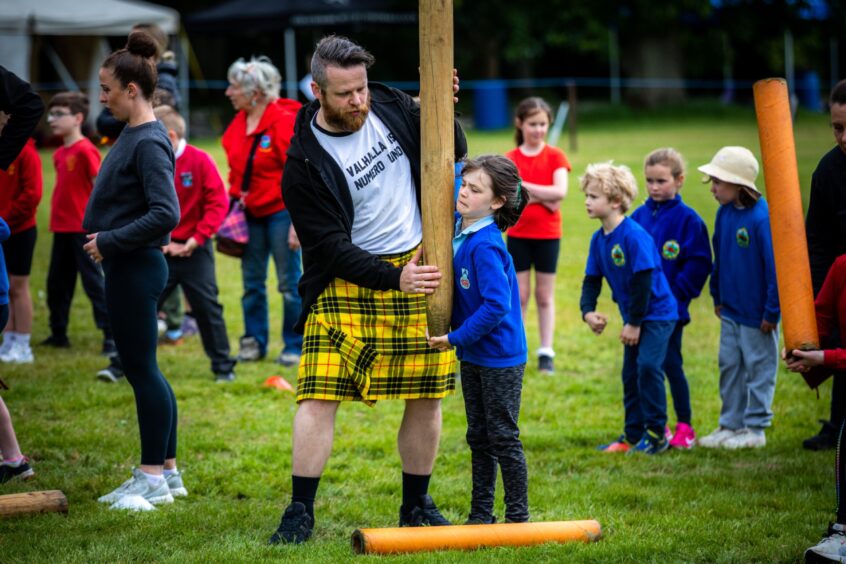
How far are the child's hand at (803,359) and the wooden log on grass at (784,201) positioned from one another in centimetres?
6

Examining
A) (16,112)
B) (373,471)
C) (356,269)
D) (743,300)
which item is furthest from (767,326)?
(16,112)

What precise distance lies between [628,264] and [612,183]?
47 cm

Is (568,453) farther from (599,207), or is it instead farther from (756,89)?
(756,89)

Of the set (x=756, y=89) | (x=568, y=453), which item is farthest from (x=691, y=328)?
(x=756, y=89)

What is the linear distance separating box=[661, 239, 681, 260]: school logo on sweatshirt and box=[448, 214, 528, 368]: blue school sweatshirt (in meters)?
2.04

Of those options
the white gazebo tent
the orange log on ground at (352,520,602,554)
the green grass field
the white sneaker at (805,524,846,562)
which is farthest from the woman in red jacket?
the white gazebo tent

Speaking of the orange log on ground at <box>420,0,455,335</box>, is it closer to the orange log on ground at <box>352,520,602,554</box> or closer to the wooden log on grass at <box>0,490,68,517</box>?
the orange log on ground at <box>352,520,602,554</box>

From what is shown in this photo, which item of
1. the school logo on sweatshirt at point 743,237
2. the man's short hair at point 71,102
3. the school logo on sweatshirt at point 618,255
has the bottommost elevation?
the school logo on sweatshirt at point 618,255

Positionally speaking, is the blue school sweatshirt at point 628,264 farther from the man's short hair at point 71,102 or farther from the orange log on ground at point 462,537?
the man's short hair at point 71,102

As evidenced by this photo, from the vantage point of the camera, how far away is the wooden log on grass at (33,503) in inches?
195

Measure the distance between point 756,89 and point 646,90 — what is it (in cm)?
3106

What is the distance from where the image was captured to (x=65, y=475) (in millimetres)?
5664

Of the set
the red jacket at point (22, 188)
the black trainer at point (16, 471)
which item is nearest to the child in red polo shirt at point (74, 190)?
the red jacket at point (22, 188)

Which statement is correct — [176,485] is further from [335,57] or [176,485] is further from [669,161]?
[669,161]
